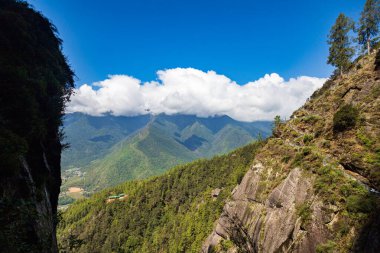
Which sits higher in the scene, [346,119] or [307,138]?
[346,119]

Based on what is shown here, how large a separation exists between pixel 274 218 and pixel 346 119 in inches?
704

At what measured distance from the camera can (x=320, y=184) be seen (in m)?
30.7

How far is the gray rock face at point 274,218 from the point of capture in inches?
1126

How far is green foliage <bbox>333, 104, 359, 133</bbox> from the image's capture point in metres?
34.3

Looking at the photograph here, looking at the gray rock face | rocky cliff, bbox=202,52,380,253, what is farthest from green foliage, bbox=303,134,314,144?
the gray rock face

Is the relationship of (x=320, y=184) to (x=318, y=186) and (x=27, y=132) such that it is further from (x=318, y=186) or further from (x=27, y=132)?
(x=27, y=132)

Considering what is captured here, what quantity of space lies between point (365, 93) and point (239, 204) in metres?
31.0

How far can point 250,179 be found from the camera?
168 ft

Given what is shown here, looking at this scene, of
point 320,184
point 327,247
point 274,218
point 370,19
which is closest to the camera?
point 327,247

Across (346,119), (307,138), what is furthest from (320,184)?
(307,138)

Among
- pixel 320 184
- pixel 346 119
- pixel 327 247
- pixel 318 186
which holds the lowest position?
pixel 327 247

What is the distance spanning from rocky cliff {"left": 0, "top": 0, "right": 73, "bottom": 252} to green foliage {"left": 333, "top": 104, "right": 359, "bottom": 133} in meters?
37.7

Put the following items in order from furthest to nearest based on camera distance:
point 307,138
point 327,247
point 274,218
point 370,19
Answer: point 370,19 < point 307,138 < point 274,218 < point 327,247

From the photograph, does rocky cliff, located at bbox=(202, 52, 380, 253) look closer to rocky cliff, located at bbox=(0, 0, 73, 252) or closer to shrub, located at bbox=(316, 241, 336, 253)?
shrub, located at bbox=(316, 241, 336, 253)
